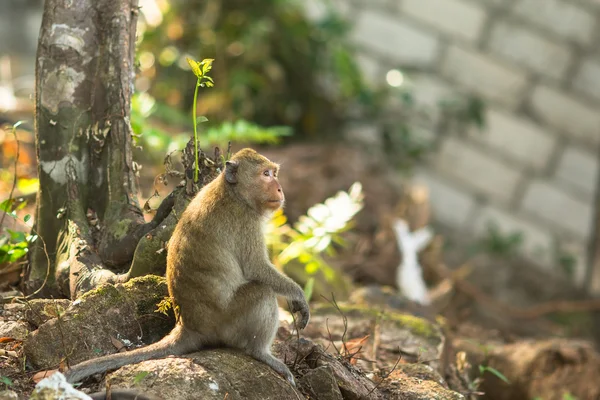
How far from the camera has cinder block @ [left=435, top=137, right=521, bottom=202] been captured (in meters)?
10.6

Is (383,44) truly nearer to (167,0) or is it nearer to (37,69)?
(167,0)

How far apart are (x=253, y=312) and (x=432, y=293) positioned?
4.13m

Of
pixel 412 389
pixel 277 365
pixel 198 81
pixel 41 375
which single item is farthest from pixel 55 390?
pixel 412 389

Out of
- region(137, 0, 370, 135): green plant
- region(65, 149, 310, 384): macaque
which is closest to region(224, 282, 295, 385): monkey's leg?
region(65, 149, 310, 384): macaque

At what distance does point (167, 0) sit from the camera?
10305 mm

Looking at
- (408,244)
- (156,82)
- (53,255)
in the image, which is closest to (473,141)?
(408,244)

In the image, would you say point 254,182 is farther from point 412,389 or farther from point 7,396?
point 7,396

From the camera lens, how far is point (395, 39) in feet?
35.1

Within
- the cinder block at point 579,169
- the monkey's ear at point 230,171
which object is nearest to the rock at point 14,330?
the monkey's ear at point 230,171

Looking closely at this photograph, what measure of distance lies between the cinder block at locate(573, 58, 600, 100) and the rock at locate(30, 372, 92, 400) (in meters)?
8.56

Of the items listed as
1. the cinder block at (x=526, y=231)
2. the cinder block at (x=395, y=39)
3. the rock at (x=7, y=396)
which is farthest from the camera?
the cinder block at (x=395, y=39)

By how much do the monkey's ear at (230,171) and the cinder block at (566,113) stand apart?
712 centimetres

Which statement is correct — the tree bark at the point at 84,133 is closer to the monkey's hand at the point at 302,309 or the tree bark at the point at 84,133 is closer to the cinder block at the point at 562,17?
the monkey's hand at the point at 302,309

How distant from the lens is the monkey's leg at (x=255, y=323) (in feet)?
12.9
